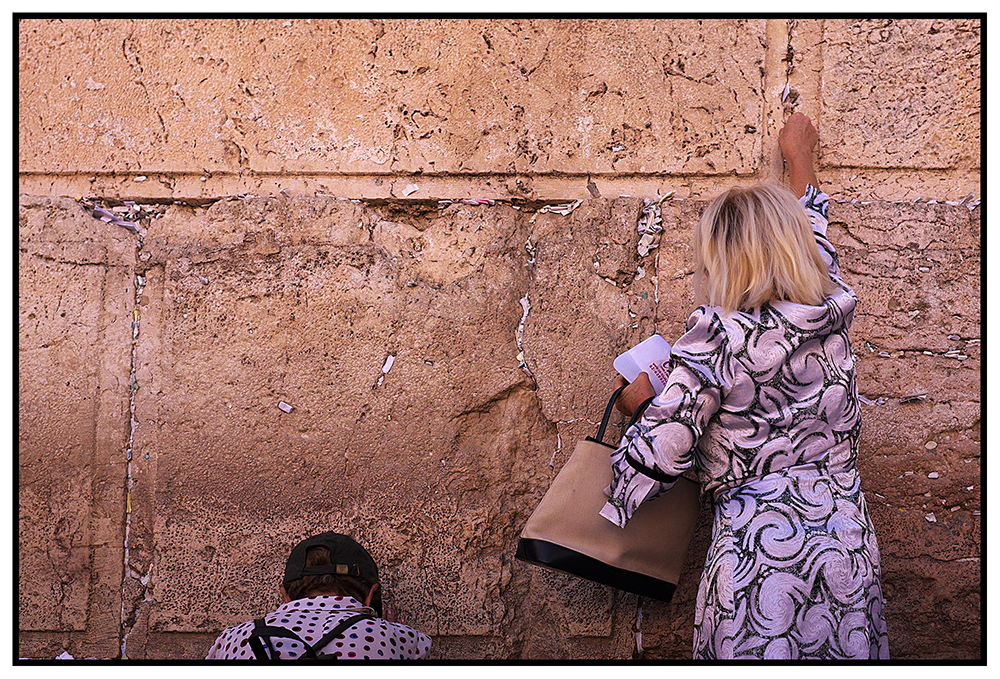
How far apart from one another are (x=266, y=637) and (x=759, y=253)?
1.38 m

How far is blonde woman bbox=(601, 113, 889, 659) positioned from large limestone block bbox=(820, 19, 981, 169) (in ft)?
2.18

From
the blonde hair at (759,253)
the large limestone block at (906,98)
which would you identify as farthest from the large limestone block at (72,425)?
the large limestone block at (906,98)

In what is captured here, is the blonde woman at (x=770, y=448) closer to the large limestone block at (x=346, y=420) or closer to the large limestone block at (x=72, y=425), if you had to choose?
the large limestone block at (x=346, y=420)

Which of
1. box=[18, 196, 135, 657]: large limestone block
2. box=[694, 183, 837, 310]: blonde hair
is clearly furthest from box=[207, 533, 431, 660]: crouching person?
box=[694, 183, 837, 310]: blonde hair

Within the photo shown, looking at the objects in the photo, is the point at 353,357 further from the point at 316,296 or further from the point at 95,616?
the point at 95,616

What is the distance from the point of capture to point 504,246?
7.65 feet

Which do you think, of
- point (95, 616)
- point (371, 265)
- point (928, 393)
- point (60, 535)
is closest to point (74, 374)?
point (60, 535)

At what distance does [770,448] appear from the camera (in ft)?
5.74

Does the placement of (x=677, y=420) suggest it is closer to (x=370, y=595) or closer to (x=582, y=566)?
(x=582, y=566)

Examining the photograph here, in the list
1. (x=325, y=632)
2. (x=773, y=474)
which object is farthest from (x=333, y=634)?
(x=773, y=474)

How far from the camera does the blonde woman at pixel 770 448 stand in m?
1.67

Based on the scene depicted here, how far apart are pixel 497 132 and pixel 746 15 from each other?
0.82 m

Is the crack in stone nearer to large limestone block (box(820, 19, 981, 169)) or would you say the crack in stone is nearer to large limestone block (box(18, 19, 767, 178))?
large limestone block (box(18, 19, 767, 178))

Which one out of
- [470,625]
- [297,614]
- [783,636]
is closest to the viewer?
[783,636]
